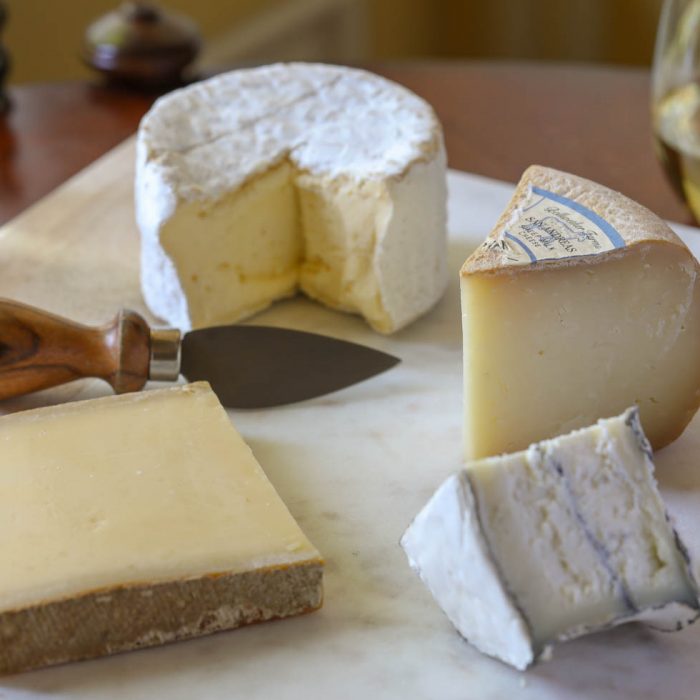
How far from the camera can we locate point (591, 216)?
1389 millimetres

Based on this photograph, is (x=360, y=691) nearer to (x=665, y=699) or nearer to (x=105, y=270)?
(x=665, y=699)

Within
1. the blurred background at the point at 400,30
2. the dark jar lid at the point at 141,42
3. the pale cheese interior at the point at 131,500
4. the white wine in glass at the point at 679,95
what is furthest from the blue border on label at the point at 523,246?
the blurred background at the point at 400,30

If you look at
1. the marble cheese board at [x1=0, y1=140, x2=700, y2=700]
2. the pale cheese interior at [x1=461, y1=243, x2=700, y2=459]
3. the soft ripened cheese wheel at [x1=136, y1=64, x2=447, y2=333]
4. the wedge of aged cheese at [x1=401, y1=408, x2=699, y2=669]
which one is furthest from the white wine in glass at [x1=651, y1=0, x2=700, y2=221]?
the wedge of aged cheese at [x1=401, y1=408, x2=699, y2=669]

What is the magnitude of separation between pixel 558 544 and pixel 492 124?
4.30 ft

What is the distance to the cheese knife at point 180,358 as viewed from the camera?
1.45 meters

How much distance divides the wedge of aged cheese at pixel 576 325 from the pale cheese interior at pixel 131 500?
0.96 ft

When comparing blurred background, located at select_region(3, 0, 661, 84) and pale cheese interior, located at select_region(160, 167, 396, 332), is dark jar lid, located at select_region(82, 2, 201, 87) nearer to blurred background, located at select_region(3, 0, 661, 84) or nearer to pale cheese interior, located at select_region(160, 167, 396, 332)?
pale cheese interior, located at select_region(160, 167, 396, 332)

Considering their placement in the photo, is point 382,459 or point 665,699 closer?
point 665,699

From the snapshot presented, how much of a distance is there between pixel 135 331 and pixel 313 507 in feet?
1.06

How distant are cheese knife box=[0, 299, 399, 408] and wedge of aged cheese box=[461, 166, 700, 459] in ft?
0.82

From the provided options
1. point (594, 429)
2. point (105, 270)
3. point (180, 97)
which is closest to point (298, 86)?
point (180, 97)

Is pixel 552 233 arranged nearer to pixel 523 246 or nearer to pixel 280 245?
pixel 523 246

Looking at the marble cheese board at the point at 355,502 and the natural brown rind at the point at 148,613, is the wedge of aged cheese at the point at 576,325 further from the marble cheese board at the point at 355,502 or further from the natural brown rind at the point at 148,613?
the natural brown rind at the point at 148,613

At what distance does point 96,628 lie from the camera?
3.67 feet
